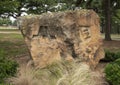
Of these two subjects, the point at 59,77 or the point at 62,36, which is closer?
the point at 59,77

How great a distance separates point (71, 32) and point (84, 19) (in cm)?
61

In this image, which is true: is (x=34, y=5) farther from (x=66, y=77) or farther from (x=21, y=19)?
(x=66, y=77)

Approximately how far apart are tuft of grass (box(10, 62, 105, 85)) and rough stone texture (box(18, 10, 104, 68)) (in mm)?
1073

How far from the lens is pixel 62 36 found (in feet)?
29.2

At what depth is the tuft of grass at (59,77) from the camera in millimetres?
6704

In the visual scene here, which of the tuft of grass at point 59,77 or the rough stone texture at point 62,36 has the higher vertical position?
the rough stone texture at point 62,36

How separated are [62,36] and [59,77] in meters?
2.10

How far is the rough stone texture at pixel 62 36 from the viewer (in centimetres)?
884

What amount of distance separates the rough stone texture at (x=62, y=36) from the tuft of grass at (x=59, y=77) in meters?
1.07

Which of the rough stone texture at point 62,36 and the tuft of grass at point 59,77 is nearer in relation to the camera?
the tuft of grass at point 59,77

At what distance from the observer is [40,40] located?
30.0 ft

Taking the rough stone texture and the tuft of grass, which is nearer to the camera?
the tuft of grass

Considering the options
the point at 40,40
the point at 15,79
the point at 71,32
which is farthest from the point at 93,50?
the point at 15,79

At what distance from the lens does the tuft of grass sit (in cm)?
670
